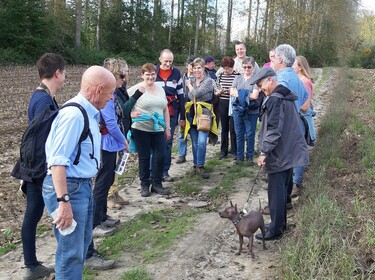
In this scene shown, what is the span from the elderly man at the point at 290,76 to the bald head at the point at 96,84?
2.71 meters

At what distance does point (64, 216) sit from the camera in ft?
9.96

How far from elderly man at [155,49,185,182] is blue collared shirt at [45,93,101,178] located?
4.14 metres

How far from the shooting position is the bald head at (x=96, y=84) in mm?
3227

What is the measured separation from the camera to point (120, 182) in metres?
7.57

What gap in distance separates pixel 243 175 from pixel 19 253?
156 inches

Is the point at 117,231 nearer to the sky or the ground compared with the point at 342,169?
nearer to the ground

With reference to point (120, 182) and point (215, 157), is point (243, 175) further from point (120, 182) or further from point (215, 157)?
point (120, 182)

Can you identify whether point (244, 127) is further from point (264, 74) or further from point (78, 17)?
point (78, 17)

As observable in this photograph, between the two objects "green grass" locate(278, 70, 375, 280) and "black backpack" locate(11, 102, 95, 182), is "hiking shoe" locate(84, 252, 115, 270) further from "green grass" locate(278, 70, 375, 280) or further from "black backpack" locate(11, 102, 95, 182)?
"green grass" locate(278, 70, 375, 280)

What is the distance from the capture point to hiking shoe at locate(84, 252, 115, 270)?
14.7 ft

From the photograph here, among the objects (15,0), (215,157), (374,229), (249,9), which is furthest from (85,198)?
(249,9)

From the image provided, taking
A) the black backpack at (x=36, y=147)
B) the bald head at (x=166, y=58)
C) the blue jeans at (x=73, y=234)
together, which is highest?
the bald head at (x=166, y=58)

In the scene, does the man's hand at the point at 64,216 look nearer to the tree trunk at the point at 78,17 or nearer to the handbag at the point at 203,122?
the handbag at the point at 203,122

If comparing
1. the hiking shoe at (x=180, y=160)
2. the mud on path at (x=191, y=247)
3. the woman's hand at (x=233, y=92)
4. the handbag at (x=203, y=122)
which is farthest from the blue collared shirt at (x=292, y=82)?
the hiking shoe at (x=180, y=160)
